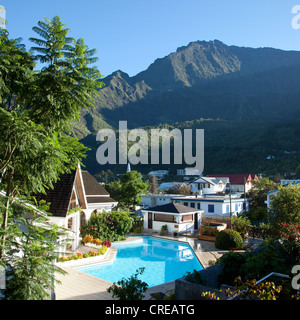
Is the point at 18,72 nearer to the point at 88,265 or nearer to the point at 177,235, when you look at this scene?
the point at 88,265

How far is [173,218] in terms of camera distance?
26.4m

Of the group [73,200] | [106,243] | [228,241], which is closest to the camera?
[73,200]

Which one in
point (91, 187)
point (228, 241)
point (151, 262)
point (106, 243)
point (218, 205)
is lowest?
point (151, 262)

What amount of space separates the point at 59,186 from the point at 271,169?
62531 millimetres

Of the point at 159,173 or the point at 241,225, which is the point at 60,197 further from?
the point at 159,173

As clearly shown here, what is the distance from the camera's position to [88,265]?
51.1 ft

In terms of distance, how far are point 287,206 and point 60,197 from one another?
1507 centimetres

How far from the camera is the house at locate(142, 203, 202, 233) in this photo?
2612 cm

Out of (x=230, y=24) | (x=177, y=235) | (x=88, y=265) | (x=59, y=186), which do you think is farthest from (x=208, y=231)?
(x=230, y=24)

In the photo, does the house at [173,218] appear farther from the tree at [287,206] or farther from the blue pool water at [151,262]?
the tree at [287,206]

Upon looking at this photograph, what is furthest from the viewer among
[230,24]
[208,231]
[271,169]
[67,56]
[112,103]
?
[112,103]

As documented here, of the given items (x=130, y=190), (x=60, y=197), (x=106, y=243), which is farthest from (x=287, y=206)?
(x=130, y=190)

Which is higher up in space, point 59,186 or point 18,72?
point 18,72

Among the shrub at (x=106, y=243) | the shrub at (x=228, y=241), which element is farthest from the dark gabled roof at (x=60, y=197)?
the shrub at (x=228, y=241)
